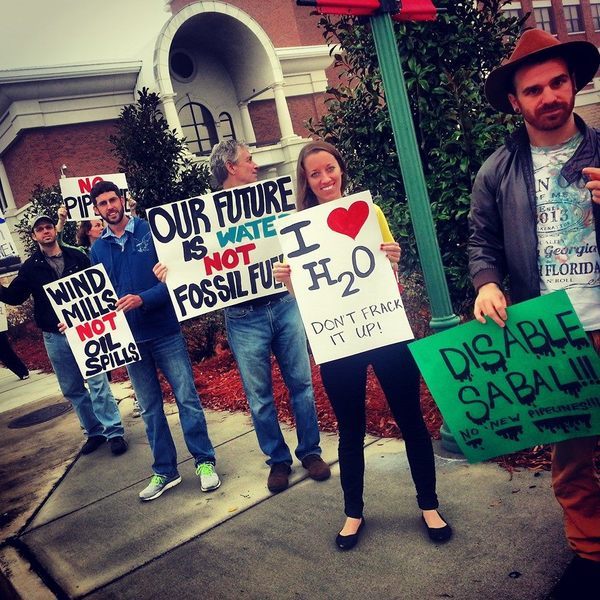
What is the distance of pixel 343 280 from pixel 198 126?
21845mm

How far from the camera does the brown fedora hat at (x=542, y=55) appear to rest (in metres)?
2.08

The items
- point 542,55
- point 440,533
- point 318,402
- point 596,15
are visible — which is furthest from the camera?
point 596,15

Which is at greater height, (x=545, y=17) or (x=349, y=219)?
(x=545, y=17)

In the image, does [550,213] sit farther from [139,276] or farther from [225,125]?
[225,125]

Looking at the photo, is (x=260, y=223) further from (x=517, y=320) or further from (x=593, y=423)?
(x=593, y=423)

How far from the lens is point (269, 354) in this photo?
3709 mm

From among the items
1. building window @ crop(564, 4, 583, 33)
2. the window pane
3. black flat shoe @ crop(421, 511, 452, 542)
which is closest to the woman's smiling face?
black flat shoe @ crop(421, 511, 452, 542)

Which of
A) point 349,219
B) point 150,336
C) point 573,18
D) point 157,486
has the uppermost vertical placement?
point 573,18

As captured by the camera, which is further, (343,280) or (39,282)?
(39,282)

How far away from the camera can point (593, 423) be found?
2121 mm

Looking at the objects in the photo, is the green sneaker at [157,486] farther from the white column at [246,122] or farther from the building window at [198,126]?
the white column at [246,122]

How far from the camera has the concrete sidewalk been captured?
2.42 m

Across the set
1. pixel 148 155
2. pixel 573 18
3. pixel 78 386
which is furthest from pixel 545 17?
pixel 78 386

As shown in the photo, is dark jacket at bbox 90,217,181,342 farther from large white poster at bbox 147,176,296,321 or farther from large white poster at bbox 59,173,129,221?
large white poster at bbox 59,173,129,221
